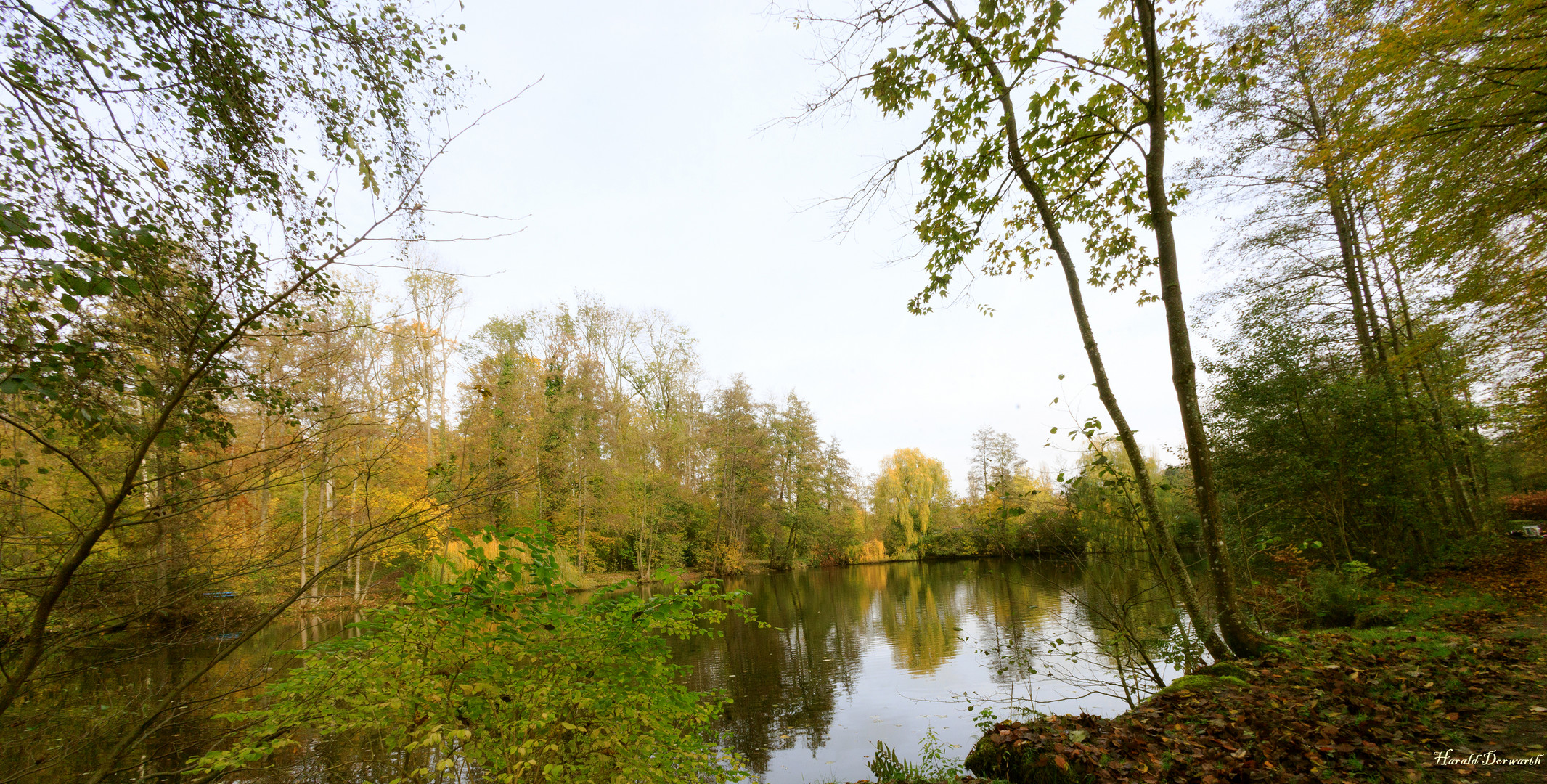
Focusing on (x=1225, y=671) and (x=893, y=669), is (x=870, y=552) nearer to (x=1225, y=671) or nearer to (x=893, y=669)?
(x=893, y=669)

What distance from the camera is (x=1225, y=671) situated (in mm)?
4023

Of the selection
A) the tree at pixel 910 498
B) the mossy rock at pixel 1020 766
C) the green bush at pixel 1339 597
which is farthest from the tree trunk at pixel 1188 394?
the tree at pixel 910 498

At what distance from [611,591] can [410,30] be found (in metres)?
3.24

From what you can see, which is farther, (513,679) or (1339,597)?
(1339,597)

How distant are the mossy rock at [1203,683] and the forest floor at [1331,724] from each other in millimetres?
10

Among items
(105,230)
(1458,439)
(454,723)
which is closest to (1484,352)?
(1458,439)

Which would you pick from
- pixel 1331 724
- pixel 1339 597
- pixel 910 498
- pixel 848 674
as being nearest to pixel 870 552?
pixel 910 498

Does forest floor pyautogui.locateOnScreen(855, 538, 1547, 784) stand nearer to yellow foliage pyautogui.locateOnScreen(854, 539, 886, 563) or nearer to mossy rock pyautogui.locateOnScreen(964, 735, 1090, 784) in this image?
mossy rock pyautogui.locateOnScreen(964, 735, 1090, 784)

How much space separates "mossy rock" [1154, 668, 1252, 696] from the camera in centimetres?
379

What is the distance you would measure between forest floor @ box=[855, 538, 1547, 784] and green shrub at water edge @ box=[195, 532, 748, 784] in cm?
187

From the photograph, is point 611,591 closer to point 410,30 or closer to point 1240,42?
point 410,30

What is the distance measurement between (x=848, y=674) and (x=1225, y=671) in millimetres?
5954

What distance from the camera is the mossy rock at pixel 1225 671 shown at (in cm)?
393

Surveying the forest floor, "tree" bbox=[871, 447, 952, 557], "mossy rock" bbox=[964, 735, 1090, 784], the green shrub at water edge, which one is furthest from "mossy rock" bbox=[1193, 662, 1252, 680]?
"tree" bbox=[871, 447, 952, 557]
